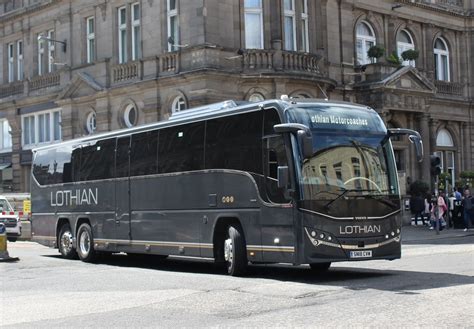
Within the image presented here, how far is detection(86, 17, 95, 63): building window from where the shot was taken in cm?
3722

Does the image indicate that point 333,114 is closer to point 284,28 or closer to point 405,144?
point 284,28

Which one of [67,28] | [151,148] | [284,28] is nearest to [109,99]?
[67,28]

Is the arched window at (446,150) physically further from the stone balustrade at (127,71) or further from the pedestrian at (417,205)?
the stone balustrade at (127,71)

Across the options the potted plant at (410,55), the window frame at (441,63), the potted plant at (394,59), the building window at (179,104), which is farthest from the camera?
the window frame at (441,63)

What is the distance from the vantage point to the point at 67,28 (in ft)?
126

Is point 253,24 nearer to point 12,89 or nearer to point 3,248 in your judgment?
point 3,248

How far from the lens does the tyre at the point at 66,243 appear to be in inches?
845

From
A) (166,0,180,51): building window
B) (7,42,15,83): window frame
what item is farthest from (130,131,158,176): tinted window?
(7,42,15,83): window frame

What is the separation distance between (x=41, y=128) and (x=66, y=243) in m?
20.1

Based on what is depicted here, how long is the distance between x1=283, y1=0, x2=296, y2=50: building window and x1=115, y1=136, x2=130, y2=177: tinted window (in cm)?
1529

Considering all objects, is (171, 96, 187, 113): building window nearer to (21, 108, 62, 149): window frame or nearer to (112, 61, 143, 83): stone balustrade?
(112, 61, 143, 83): stone balustrade

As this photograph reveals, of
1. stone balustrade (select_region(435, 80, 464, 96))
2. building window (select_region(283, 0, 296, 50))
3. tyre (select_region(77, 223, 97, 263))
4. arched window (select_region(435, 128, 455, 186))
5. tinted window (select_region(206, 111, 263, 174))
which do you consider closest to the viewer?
tinted window (select_region(206, 111, 263, 174))

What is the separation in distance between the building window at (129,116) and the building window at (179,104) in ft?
9.35

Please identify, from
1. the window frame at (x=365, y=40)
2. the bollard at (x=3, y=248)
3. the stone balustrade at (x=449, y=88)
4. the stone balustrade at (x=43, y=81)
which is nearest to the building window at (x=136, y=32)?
the stone balustrade at (x=43, y=81)
